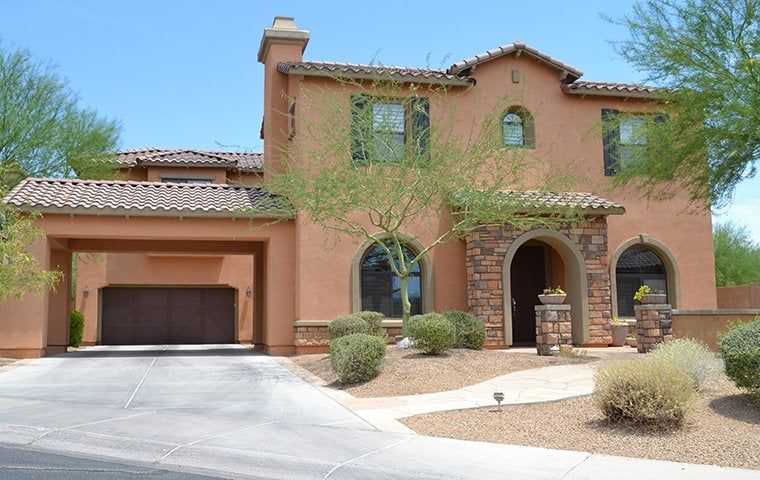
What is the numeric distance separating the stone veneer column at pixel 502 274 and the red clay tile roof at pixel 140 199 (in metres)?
4.95

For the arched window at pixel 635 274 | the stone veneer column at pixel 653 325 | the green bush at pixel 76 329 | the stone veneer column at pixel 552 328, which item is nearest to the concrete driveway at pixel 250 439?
the stone veneer column at pixel 552 328

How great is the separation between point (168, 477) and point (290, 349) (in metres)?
12.8

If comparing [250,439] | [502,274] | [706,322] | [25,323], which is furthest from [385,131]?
[25,323]

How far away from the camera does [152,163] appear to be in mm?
27953

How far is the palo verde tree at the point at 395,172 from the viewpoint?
16.1 metres

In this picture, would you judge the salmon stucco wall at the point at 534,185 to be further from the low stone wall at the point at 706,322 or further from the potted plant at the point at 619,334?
the low stone wall at the point at 706,322

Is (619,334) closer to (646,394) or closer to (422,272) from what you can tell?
(422,272)

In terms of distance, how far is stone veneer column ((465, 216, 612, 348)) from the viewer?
62.6 feet

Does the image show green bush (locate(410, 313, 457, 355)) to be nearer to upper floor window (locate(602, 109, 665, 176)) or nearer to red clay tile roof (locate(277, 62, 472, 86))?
upper floor window (locate(602, 109, 665, 176))

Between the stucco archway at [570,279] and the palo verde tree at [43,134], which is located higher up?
the palo verde tree at [43,134]

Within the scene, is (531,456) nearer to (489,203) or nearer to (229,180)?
(489,203)

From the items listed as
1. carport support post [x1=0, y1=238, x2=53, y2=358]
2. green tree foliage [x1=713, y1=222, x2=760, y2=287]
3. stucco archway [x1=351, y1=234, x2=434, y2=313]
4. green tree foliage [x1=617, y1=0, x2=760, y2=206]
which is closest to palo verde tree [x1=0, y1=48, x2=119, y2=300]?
carport support post [x1=0, y1=238, x2=53, y2=358]

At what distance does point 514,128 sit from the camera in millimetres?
21391

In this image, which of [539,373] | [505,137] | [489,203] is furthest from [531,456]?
[505,137]
